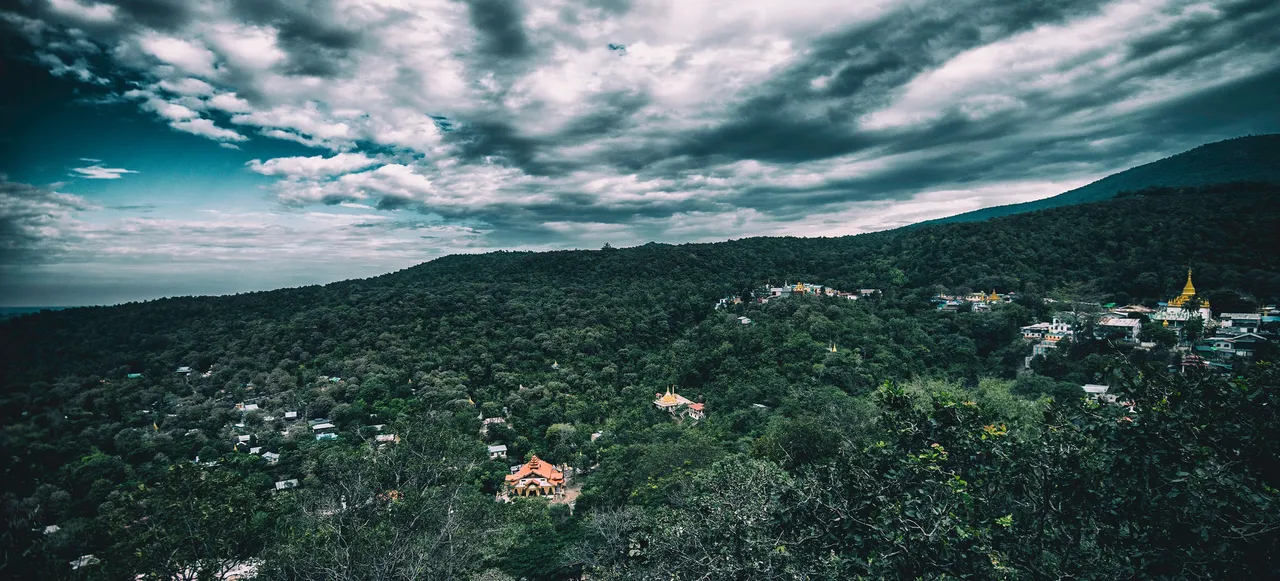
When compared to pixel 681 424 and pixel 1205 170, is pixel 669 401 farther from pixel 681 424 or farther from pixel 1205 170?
pixel 1205 170

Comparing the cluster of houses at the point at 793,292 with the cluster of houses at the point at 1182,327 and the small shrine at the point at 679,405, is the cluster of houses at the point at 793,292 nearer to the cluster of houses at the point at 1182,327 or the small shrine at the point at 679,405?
the cluster of houses at the point at 1182,327

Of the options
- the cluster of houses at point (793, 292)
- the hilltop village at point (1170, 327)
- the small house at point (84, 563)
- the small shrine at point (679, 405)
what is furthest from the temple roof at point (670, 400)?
the small house at point (84, 563)

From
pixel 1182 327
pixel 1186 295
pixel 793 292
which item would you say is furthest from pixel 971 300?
pixel 793 292

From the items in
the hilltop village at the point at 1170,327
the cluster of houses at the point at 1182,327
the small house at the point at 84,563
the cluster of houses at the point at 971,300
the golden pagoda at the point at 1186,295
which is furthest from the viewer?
the cluster of houses at the point at 971,300

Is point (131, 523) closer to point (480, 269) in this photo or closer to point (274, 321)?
point (274, 321)

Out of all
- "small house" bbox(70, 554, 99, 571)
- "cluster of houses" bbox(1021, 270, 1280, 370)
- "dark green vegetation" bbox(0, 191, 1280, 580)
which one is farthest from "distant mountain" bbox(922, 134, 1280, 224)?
"small house" bbox(70, 554, 99, 571)

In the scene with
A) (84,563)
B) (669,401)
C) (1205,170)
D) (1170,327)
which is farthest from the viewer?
(1205,170)
